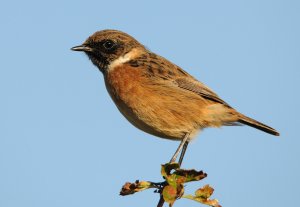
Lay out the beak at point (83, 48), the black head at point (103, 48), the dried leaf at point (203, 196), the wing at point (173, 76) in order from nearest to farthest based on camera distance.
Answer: the dried leaf at point (203, 196)
the wing at point (173, 76)
the beak at point (83, 48)
the black head at point (103, 48)

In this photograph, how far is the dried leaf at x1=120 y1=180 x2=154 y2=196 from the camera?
4945mm

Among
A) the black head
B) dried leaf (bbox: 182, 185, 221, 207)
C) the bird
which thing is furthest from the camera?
the black head

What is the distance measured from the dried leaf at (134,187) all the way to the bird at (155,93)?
2549 millimetres

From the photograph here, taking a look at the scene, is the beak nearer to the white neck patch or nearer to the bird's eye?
the bird's eye

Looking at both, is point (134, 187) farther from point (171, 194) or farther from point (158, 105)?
point (158, 105)

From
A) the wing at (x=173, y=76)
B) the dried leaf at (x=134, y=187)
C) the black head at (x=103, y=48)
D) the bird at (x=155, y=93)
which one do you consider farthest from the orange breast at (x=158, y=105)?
the dried leaf at (x=134, y=187)

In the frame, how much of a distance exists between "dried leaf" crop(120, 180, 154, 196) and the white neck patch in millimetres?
3766

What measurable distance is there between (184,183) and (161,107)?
307 cm

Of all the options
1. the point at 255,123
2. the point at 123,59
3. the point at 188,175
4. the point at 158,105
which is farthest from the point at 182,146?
the point at 188,175

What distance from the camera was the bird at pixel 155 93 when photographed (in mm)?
7715

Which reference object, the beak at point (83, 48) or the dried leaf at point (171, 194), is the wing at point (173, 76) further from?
the dried leaf at point (171, 194)

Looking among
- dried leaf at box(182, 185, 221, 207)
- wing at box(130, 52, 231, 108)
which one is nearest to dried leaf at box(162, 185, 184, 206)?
dried leaf at box(182, 185, 221, 207)

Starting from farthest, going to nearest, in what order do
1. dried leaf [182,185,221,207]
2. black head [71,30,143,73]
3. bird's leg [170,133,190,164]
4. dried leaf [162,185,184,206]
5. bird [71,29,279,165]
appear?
black head [71,30,143,73] < bird [71,29,279,165] < bird's leg [170,133,190,164] < dried leaf [182,185,221,207] < dried leaf [162,185,184,206]

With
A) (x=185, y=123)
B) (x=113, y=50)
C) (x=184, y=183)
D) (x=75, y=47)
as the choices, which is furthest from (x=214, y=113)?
(x=184, y=183)
